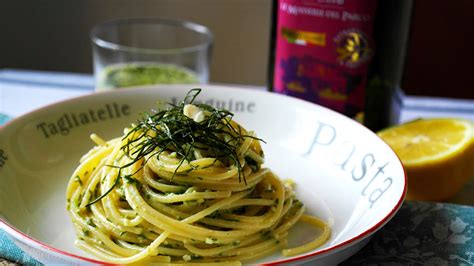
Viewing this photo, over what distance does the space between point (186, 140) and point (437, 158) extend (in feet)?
2.01

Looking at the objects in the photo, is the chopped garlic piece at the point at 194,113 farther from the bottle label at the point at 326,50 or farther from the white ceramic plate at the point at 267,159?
the bottle label at the point at 326,50

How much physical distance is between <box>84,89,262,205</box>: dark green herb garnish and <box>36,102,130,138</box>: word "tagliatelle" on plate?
327 millimetres

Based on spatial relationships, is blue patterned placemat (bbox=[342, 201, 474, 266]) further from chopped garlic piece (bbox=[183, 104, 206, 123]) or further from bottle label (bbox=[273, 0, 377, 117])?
bottle label (bbox=[273, 0, 377, 117])

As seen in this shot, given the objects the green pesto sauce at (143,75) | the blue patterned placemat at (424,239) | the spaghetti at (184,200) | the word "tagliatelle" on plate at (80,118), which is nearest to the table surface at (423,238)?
the blue patterned placemat at (424,239)

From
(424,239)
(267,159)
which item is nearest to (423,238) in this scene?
(424,239)

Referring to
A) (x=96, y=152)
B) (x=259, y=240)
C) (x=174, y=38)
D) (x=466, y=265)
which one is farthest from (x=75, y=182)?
(x=174, y=38)

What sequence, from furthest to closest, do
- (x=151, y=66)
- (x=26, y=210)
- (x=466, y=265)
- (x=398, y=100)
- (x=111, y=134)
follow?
1. (x=151, y=66)
2. (x=398, y=100)
3. (x=111, y=134)
4. (x=26, y=210)
5. (x=466, y=265)

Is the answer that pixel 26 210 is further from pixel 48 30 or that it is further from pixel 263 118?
pixel 48 30

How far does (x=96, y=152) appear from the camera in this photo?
1.27m

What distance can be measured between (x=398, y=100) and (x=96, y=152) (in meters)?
0.94

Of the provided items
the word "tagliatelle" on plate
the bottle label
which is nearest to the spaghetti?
the word "tagliatelle" on plate

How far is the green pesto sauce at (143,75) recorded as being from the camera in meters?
2.01

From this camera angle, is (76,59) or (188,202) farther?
(76,59)

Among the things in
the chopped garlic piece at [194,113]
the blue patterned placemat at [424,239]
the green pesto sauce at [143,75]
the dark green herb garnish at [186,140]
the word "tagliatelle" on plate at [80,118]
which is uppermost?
the chopped garlic piece at [194,113]
